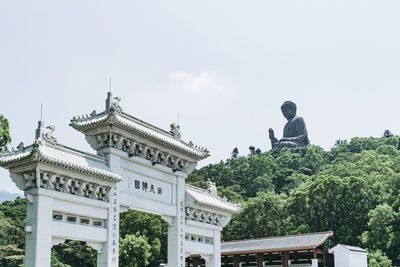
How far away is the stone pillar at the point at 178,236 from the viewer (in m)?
19.3

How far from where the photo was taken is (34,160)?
13.6m

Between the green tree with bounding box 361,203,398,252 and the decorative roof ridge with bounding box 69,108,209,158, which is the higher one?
the decorative roof ridge with bounding box 69,108,209,158

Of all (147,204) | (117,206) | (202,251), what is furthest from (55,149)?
(202,251)

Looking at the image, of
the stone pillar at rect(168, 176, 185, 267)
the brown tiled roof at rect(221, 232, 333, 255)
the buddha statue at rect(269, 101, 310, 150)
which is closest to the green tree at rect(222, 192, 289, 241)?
the brown tiled roof at rect(221, 232, 333, 255)

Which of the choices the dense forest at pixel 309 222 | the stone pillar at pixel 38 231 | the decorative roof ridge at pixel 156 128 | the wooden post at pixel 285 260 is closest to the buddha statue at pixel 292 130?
the dense forest at pixel 309 222

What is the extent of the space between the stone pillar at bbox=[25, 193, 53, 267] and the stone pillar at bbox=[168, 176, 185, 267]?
20.8ft

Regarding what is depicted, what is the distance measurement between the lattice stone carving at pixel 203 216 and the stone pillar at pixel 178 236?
1.75 feet

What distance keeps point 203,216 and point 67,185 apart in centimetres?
802

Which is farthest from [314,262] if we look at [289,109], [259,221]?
[289,109]

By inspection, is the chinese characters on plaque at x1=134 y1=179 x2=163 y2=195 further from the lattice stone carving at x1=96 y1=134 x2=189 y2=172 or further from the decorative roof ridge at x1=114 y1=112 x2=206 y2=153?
the decorative roof ridge at x1=114 y1=112 x2=206 y2=153

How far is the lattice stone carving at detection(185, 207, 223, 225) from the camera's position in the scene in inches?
800

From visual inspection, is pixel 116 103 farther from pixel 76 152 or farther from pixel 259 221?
pixel 259 221

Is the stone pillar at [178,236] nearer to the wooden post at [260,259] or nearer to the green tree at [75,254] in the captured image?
the wooden post at [260,259]

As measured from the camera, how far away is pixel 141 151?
58.7 feet
